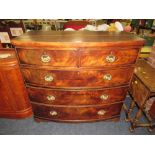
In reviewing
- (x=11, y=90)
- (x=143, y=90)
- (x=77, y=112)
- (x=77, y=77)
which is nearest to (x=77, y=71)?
(x=77, y=77)

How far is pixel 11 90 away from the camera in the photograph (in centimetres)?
190

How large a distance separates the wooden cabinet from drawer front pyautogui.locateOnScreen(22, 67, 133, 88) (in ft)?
1.22

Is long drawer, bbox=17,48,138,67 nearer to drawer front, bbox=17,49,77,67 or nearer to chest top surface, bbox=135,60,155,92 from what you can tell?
drawer front, bbox=17,49,77,67

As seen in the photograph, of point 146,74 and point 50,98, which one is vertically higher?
point 146,74

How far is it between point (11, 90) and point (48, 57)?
38.7 inches

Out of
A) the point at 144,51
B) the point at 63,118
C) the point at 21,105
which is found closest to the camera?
the point at 63,118

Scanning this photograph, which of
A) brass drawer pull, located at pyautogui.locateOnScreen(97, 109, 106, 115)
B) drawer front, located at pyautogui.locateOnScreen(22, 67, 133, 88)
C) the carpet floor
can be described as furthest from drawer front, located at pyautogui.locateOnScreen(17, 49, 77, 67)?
the carpet floor

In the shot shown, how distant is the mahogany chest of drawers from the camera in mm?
1262

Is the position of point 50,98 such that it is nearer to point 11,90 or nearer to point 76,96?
point 76,96

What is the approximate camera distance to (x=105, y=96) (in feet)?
5.40
